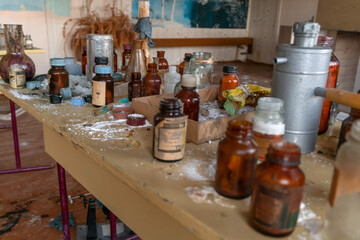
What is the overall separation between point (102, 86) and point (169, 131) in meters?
0.56

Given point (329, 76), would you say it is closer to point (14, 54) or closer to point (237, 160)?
point (237, 160)

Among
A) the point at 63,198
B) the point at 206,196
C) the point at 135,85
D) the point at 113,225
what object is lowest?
the point at 113,225

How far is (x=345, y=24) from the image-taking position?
2.82 meters

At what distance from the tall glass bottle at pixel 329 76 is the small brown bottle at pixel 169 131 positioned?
1.65 feet

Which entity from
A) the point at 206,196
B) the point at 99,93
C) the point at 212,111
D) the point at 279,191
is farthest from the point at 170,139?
the point at 99,93

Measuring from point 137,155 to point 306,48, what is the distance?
0.50 metres

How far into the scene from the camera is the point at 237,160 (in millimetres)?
646

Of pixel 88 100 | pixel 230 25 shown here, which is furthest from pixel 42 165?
pixel 230 25

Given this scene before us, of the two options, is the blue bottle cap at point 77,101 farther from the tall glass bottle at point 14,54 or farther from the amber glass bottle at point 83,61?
the amber glass bottle at point 83,61

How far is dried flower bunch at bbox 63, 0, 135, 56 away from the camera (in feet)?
13.3

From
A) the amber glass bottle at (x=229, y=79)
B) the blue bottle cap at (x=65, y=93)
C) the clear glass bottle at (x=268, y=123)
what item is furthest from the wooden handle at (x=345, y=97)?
the blue bottle cap at (x=65, y=93)

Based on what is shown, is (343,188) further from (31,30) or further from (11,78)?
(31,30)

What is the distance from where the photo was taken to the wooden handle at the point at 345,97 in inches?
28.9

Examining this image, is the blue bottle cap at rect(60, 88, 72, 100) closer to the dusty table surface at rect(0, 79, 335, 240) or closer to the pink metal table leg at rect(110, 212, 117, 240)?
the dusty table surface at rect(0, 79, 335, 240)
